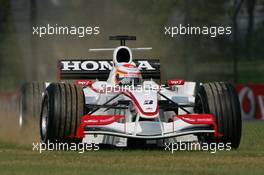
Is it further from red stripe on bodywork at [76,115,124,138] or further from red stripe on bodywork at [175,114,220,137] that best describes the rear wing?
red stripe on bodywork at [76,115,124,138]

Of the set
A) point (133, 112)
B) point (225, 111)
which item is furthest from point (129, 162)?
point (225, 111)

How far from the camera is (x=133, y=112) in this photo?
53.6 ft

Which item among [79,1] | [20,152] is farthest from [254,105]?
[20,152]

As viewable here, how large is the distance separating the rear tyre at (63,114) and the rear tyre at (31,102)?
11.4 feet

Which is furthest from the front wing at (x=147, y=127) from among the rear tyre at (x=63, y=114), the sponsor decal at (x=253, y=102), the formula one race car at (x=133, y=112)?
the sponsor decal at (x=253, y=102)

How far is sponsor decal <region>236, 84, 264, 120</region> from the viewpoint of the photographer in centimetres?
3025

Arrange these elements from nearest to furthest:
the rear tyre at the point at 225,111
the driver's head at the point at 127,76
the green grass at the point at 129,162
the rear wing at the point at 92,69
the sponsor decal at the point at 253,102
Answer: the green grass at the point at 129,162 < the rear tyre at the point at 225,111 < the driver's head at the point at 127,76 < the rear wing at the point at 92,69 < the sponsor decal at the point at 253,102

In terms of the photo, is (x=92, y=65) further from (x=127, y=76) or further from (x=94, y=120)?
(x=94, y=120)

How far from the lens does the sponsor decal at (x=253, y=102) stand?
30250 millimetres

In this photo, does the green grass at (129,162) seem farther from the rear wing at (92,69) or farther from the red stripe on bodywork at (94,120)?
the rear wing at (92,69)

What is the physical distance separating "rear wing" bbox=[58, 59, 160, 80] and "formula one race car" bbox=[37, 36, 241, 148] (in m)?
1.54

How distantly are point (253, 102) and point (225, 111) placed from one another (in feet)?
47.8

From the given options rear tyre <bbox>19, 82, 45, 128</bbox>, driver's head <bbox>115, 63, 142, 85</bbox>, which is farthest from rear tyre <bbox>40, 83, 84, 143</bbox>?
rear tyre <bbox>19, 82, 45, 128</bbox>

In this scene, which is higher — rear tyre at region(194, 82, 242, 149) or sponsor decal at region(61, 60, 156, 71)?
sponsor decal at region(61, 60, 156, 71)
